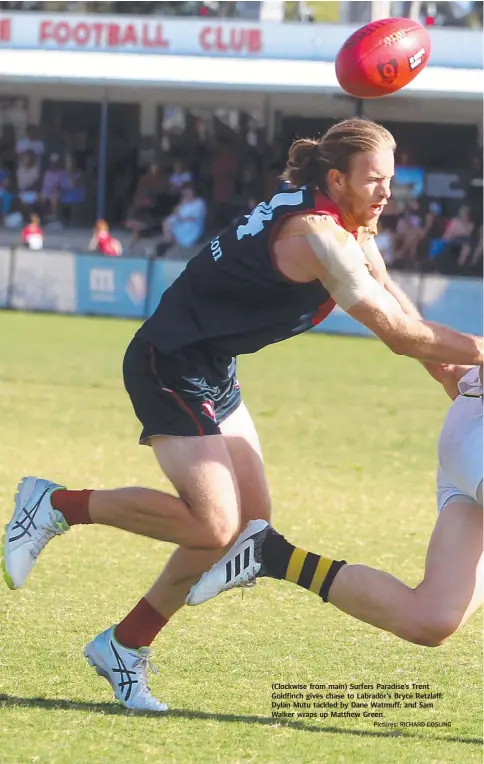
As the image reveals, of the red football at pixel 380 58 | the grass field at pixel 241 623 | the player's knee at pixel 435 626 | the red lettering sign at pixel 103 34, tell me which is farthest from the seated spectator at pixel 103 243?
the player's knee at pixel 435 626

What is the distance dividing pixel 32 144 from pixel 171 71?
11.4 ft

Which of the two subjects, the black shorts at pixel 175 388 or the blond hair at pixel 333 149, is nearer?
the blond hair at pixel 333 149

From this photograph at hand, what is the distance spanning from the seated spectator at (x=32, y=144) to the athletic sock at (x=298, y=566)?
2305cm

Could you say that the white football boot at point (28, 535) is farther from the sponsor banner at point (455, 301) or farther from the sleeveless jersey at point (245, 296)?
the sponsor banner at point (455, 301)

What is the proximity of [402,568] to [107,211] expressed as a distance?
2091 centimetres

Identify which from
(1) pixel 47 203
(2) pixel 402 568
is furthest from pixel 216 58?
(2) pixel 402 568

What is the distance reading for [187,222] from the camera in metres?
24.0

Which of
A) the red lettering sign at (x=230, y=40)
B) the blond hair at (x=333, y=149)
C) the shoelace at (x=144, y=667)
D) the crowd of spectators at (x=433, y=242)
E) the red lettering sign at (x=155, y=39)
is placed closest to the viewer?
the blond hair at (x=333, y=149)

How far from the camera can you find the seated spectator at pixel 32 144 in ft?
87.0

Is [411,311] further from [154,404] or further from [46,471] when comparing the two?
[46,471]

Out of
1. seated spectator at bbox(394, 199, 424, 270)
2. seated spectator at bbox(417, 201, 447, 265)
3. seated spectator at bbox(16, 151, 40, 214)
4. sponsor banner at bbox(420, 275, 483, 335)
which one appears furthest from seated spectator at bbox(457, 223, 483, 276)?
seated spectator at bbox(16, 151, 40, 214)

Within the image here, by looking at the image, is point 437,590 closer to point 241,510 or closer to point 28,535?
point 241,510

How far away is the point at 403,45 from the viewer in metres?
4.81

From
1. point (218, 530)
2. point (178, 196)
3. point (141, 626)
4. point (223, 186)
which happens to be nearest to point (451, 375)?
point (218, 530)
